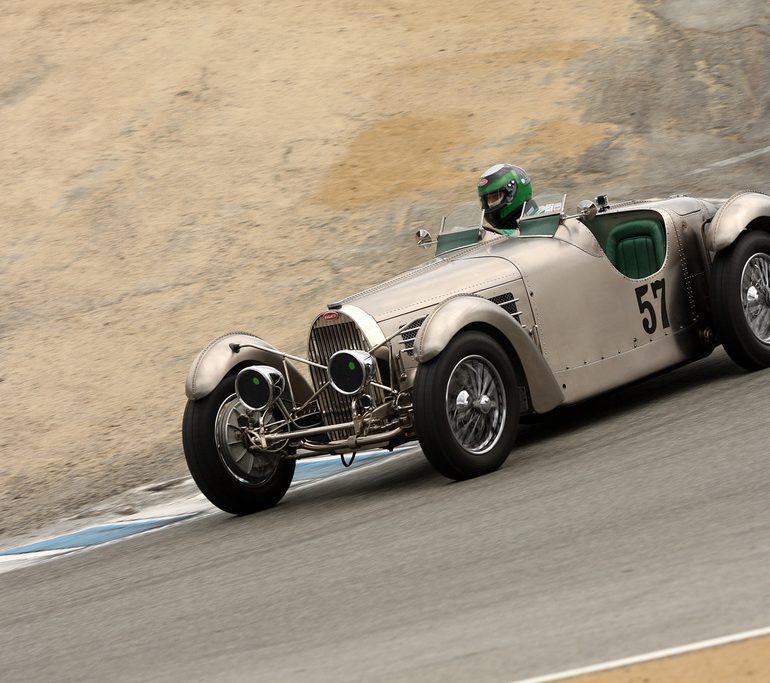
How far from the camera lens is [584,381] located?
801cm

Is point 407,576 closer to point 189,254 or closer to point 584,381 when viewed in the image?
point 584,381

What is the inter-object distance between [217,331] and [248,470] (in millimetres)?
6301

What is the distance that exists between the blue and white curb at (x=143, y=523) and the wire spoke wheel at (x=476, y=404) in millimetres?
1468

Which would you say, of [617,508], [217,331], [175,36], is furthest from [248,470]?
[175,36]

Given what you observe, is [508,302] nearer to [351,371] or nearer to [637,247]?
[351,371]

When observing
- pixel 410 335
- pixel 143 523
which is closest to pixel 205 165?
pixel 143 523

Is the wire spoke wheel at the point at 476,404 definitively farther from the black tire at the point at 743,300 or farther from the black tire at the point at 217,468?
the black tire at the point at 743,300

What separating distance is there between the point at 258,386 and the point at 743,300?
3192 millimetres

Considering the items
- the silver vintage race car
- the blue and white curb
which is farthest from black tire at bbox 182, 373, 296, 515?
the blue and white curb

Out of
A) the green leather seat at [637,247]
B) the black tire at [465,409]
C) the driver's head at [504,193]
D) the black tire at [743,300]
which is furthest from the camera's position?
the driver's head at [504,193]

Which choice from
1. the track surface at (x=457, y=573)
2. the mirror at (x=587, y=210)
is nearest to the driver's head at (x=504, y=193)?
the mirror at (x=587, y=210)

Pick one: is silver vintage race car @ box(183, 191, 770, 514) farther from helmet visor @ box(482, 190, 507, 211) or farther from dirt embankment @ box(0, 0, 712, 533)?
dirt embankment @ box(0, 0, 712, 533)

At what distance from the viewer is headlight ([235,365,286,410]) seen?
761 centimetres

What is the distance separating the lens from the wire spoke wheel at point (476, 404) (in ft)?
23.7
